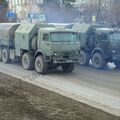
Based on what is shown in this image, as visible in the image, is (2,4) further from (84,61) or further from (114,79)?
(114,79)

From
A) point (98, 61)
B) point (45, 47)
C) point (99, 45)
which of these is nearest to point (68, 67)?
point (45, 47)

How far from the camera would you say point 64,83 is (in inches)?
618

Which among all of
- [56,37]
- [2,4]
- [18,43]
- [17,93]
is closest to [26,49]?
[18,43]

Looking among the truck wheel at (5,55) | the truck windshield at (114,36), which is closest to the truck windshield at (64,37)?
the truck windshield at (114,36)

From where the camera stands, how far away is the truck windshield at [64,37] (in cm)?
1797

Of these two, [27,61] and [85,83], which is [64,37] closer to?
[27,61]

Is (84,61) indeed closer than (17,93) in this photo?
No

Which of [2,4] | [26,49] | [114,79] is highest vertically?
[2,4]

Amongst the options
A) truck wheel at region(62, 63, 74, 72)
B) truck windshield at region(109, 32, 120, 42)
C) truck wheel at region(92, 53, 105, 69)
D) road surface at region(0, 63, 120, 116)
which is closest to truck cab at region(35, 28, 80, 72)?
truck wheel at region(62, 63, 74, 72)

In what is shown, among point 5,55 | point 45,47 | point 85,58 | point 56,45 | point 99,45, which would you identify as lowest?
point 85,58

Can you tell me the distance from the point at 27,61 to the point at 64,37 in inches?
103

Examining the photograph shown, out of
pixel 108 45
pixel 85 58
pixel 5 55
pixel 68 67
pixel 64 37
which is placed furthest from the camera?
pixel 5 55

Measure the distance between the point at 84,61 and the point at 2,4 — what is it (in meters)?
40.1

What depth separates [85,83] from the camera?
15773 mm
